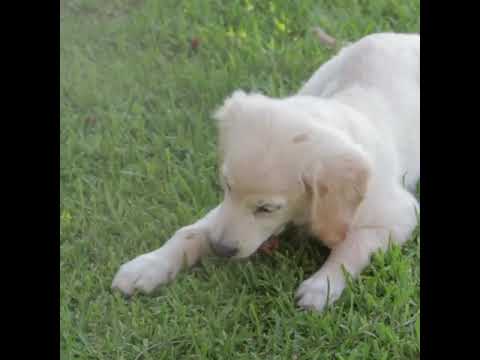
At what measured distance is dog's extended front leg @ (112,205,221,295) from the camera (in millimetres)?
2605

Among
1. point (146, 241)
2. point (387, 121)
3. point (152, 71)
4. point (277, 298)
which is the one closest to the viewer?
point (277, 298)

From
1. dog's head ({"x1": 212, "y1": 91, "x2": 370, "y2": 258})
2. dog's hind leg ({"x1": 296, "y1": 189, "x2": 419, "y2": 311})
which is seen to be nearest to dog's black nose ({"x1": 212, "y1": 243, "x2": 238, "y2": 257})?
dog's head ({"x1": 212, "y1": 91, "x2": 370, "y2": 258})

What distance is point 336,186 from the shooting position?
2.59 meters

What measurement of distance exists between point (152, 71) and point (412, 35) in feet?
3.75

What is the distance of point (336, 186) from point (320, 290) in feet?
1.05

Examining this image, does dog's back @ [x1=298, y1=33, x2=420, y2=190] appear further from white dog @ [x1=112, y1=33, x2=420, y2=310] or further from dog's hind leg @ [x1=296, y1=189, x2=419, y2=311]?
dog's hind leg @ [x1=296, y1=189, x2=419, y2=311]

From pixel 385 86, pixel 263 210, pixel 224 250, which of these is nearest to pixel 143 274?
pixel 224 250

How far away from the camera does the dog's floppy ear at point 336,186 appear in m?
2.56

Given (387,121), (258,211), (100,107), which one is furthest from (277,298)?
(100,107)

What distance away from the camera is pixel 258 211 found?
2.56m

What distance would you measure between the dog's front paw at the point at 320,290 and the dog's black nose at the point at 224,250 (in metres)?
0.23

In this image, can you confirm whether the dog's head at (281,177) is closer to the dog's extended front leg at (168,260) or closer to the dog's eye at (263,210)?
the dog's eye at (263,210)

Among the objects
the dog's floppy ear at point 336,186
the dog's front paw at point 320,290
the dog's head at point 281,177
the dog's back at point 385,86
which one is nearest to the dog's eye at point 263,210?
the dog's head at point 281,177
